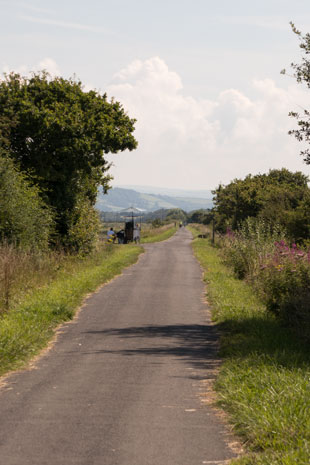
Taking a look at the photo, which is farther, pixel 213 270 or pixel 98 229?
pixel 98 229

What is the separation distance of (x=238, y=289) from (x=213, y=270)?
326 inches

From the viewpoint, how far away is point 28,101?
27.0m

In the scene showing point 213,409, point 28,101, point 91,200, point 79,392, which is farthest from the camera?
point 91,200

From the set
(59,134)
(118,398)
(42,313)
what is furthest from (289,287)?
(59,134)

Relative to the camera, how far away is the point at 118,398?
754 cm

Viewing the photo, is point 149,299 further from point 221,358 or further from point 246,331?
point 221,358

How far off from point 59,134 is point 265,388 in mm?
21658

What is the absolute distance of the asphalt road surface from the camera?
561 cm

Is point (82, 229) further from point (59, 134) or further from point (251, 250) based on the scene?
point (251, 250)

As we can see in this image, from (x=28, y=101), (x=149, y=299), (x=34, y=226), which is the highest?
(x=28, y=101)

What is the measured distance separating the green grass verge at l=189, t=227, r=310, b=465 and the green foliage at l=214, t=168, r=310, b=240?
36.7ft

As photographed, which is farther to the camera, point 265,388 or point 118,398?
point 118,398

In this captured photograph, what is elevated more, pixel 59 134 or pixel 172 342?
pixel 59 134

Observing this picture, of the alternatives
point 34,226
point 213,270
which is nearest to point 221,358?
point 34,226
